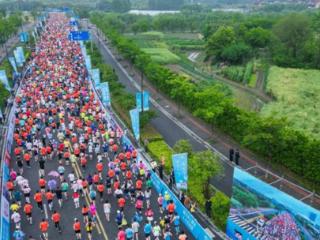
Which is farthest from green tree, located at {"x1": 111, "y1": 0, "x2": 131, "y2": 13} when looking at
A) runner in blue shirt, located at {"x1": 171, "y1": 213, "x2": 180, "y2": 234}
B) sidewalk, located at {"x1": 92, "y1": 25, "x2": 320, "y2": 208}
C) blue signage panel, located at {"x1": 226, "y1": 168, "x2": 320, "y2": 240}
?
blue signage panel, located at {"x1": 226, "y1": 168, "x2": 320, "y2": 240}

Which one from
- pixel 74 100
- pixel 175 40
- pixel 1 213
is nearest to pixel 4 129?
pixel 74 100

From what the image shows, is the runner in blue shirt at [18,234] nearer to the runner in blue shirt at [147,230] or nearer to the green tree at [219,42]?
the runner in blue shirt at [147,230]

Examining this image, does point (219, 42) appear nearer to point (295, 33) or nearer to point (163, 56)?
point (163, 56)

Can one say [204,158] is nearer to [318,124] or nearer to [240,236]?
[240,236]

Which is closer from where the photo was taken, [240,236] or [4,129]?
[240,236]

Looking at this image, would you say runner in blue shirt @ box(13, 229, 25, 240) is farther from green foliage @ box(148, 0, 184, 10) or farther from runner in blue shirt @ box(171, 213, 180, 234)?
green foliage @ box(148, 0, 184, 10)

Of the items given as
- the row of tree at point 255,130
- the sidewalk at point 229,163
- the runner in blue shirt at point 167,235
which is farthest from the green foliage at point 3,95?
the runner in blue shirt at point 167,235
